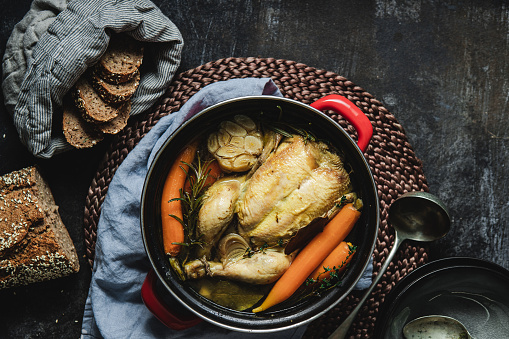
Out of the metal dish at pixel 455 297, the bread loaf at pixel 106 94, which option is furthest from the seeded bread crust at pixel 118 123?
the metal dish at pixel 455 297

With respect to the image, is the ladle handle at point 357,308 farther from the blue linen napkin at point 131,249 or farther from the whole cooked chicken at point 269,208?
the whole cooked chicken at point 269,208

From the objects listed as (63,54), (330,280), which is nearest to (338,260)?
(330,280)

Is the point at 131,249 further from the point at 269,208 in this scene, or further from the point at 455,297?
the point at 455,297

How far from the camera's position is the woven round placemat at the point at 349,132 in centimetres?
177

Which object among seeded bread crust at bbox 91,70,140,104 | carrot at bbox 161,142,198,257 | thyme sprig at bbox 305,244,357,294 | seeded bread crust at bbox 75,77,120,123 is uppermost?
seeded bread crust at bbox 91,70,140,104

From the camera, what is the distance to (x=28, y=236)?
1.74 m

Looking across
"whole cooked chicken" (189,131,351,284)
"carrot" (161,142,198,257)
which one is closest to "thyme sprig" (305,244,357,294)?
"whole cooked chicken" (189,131,351,284)

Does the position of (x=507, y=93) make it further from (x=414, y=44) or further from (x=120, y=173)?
(x=120, y=173)

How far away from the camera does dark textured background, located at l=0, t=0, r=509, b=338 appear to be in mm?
1926

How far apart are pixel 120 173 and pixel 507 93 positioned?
1.67m

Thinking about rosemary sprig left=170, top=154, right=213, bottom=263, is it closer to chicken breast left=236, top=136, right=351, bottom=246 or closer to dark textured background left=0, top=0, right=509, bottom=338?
chicken breast left=236, top=136, right=351, bottom=246

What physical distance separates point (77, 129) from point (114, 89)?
221 millimetres

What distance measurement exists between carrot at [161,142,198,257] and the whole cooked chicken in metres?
0.08

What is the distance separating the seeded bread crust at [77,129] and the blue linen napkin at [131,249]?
185mm
